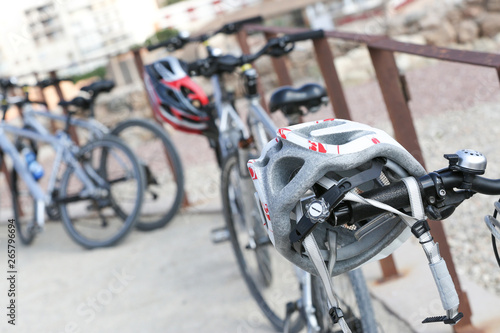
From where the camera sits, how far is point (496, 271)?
3291mm

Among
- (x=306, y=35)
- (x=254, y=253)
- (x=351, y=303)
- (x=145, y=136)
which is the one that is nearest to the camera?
(x=351, y=303)

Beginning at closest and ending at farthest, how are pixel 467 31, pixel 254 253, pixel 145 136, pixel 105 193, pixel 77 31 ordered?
1. pixel 254 253
2. pixel 105 193
3. pixel 145 136
4. pixel 467 31
5. pixel 77 31

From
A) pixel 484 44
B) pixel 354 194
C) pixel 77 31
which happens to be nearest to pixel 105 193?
pixel 354 194

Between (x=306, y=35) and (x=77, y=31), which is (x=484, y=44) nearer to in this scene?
(x=306, y=35)

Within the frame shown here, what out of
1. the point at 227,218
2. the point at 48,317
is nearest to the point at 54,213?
the point at 48,317

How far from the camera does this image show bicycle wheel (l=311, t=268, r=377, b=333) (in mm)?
2035

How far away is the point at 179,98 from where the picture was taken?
129 inches

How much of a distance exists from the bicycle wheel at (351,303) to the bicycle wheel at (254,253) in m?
0.61

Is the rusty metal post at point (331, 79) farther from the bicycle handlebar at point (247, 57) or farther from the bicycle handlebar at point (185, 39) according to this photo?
the bicycle handlebar at point (185, 39)

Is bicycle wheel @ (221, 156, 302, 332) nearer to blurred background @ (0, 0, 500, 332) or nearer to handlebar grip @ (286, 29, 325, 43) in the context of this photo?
blurred background @ (0, 0, 500, 332)

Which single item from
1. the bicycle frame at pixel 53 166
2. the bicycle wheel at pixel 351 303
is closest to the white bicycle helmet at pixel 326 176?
the bicycle wheel at pixel 351 303

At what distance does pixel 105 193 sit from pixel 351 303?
233 cm

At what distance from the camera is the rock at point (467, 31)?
10945 millimetres

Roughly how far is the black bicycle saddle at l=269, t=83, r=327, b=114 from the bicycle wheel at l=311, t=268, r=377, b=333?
581 millimetres
